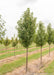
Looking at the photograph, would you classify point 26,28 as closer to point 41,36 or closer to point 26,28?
point 26,28

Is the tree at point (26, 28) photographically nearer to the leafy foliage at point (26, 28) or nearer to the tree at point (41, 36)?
the leafy foliage at point (26, 28)

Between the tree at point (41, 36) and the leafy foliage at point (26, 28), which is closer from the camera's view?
the leafy foliage at point (26, 28)

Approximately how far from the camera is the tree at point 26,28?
11.6 m

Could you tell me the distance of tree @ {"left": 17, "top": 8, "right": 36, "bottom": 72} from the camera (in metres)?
11.6

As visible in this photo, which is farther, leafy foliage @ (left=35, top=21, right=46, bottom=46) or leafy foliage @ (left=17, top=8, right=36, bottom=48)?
leafy foliage @ (left=35, top=21, right=46, bottom=46)

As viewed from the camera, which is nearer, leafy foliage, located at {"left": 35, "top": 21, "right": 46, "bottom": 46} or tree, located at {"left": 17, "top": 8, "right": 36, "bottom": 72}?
tree, located at {"left": 17, "top": 8, "right": 36, "bottom": 72}

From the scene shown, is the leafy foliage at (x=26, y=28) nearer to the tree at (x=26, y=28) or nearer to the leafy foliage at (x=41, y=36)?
the tree at (x=26, y=28)

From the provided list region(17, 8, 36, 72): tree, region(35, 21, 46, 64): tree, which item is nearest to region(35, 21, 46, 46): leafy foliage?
region(35, 21, 46, 64): tree

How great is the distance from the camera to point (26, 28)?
38.8 feet

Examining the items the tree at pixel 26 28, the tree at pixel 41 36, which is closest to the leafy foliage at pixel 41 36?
the tree at pixel 41 36

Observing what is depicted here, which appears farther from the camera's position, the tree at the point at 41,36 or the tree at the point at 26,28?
the tree at the point at 41,36

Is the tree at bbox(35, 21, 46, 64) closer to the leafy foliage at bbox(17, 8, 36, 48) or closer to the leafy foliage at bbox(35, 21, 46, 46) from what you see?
the leafy foliage at bbox(35, 21, 46, 46)

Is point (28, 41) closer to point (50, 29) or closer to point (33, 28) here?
point (33, 28)

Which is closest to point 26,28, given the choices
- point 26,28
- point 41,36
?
point 26,28
